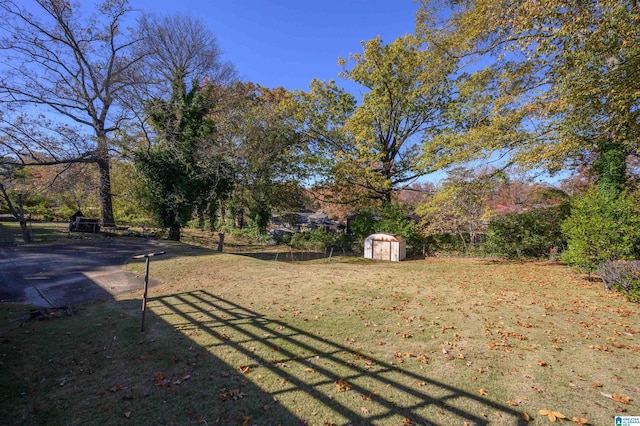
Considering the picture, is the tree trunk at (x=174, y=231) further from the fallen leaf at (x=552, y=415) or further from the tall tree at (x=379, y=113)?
the fallen leaf at (x=552, y=415)

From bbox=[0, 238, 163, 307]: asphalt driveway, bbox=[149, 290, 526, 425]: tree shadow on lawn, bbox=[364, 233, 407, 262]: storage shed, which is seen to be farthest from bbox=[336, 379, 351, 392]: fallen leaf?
bbox=[364, 233, 407, 262]: storage shed

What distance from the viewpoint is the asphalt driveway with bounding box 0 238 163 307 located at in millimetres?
6348

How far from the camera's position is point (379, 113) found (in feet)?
57.0

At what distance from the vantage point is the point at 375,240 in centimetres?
1544

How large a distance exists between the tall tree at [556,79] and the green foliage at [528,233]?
2.32 meters

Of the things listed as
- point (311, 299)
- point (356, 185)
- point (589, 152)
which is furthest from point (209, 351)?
point (589, 152)

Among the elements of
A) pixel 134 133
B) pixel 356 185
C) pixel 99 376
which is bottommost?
pixel 99 376

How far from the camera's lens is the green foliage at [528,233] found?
42.6 ft

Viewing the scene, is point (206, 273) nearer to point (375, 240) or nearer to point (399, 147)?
point (375, 240)

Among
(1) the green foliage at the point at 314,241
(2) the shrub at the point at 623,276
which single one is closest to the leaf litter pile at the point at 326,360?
(2) the shrub at the point at 623,276

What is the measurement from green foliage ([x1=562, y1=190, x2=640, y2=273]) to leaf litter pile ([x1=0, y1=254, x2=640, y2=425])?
1462 millimetres

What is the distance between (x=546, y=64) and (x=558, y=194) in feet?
31.9

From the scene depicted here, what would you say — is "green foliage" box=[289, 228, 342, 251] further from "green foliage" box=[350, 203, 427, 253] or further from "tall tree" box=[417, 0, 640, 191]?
"tall tree" box=[417, 0, 640, 191]

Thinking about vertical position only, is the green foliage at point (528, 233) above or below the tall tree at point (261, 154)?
below
